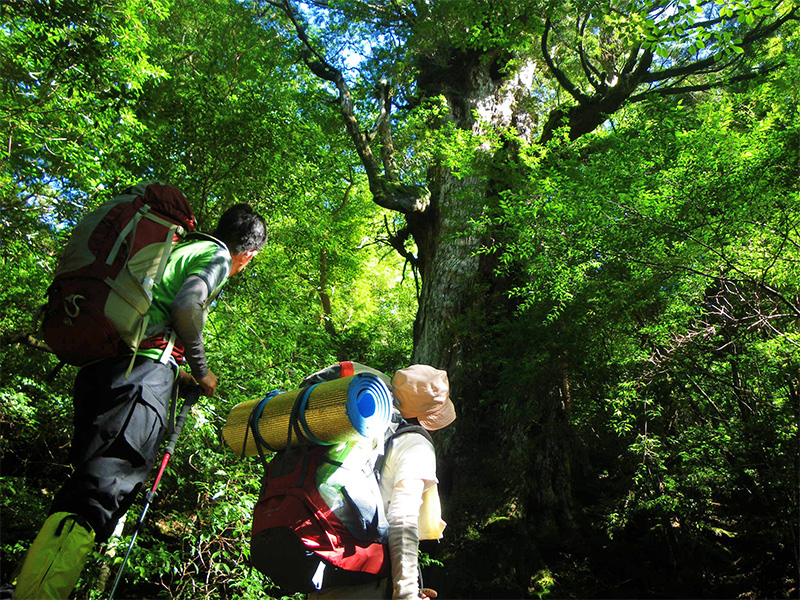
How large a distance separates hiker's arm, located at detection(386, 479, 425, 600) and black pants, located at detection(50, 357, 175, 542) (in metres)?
0.84

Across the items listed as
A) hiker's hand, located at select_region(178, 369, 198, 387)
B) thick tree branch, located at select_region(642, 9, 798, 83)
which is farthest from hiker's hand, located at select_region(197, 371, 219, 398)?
thick tree branch, located at select_region(642, 9, 798, 83)

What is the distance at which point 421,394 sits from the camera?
2.01 m

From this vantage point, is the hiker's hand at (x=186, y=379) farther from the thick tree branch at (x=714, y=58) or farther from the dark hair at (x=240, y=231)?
the thick tree branch at (x=714, y=58)

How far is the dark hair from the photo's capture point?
2334 millimetres

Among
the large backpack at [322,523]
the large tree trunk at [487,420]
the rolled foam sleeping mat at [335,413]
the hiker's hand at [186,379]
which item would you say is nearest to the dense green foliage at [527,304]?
the large tree trunk at [487,420]

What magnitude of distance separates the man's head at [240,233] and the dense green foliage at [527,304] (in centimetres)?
180

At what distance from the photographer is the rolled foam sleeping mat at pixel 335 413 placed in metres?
1.72

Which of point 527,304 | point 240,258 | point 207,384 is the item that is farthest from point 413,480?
point 527,304

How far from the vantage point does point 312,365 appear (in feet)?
19.5

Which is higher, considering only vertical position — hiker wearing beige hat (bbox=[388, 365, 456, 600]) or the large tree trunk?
the large tree trunk

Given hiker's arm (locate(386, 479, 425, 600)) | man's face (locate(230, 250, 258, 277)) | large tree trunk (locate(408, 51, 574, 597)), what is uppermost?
large tree trunk (locate(408, 51, 574, 597))

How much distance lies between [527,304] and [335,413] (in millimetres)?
3732

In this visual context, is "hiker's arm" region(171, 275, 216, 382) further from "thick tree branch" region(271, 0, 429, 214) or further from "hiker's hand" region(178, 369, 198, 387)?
"thick tree branch" region(271, 0, 429, 214)

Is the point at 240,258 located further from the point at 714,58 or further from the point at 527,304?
the point at 714,58
